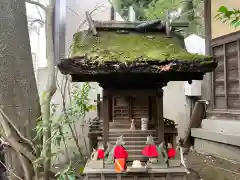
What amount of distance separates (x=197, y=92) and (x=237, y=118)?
10.9 ft

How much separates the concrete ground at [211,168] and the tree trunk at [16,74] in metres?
4.18

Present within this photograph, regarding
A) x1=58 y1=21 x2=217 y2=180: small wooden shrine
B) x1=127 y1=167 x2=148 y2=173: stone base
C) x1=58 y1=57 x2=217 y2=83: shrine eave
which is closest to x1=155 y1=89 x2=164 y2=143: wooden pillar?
x1=58 y1=21 x2=217 y2=180: small wooden shrine

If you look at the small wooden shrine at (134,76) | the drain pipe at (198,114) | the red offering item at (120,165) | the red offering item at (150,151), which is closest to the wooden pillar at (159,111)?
the small wooden shrine at (134,76)

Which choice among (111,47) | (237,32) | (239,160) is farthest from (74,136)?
(237,32)

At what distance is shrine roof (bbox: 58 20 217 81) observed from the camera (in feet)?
12.5

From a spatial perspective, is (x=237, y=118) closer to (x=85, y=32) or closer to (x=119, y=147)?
(x=119, y=147)

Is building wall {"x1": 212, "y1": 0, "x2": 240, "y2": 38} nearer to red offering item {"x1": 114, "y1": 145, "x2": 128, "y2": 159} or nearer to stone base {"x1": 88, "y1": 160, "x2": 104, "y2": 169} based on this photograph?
red offering item {"x1": 114, "y1": 145, "x2": 128, "y2": 159}

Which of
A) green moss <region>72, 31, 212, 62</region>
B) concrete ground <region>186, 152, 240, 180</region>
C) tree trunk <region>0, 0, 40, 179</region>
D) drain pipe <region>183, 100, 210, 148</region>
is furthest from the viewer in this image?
drain pipe <region>183, 100, 210, 148</region>

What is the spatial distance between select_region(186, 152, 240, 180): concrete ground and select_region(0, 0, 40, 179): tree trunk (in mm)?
4183

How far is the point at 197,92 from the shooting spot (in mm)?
11812

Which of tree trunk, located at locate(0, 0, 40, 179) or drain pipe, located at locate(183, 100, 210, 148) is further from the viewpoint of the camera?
drain pipe, located at locate(183, 100, 210, 148)

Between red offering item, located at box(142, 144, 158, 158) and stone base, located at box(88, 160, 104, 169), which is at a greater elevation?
red offering item, located at box(142, 144, 158, 158)

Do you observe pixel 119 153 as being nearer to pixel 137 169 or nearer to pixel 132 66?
pixel 137 169

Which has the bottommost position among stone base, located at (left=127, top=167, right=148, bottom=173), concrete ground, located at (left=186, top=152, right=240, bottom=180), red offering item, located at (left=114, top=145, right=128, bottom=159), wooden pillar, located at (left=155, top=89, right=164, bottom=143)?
concrete ground, located at (left=186, top=152, right=240, bottom=180)
